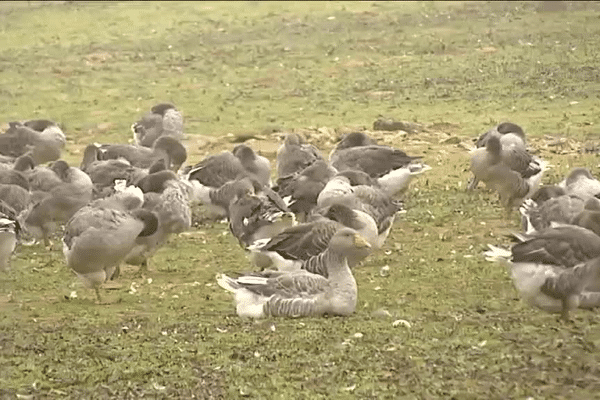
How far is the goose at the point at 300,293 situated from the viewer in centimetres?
1222

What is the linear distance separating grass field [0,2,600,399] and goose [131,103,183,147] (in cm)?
59

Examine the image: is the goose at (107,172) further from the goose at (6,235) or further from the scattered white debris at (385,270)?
the scattered white debris at (385,270)

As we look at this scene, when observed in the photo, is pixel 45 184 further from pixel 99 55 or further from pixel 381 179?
pixel 99 55

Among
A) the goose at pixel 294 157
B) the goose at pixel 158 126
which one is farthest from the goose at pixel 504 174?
the goose at pixel 158 126

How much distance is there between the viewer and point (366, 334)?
1134cm

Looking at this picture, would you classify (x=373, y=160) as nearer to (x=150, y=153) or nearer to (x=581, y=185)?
(x=581, y=185)

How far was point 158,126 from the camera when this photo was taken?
2225 centimetres

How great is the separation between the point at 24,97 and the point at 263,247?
51.9 feet

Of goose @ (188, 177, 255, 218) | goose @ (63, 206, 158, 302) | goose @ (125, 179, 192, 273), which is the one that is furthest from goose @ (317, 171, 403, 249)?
goose @ (63, 206, 158, 302)

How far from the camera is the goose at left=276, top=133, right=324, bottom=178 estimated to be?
18312 millimetres

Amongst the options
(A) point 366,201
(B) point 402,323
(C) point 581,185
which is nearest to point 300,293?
(B) point 402,323

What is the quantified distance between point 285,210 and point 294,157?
133 inches

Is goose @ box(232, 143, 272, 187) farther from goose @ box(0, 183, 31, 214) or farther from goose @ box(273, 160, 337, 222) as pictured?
goose @ box(0, 183, 31, 214)

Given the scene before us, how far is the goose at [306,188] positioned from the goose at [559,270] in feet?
14.7
